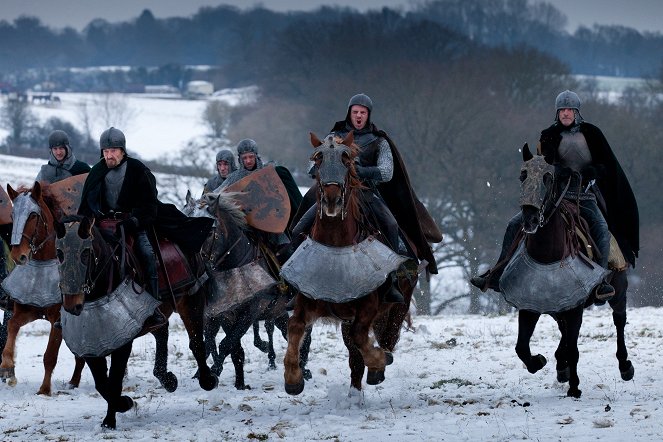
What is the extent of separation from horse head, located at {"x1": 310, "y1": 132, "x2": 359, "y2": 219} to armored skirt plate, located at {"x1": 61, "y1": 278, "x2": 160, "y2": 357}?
6.35ft

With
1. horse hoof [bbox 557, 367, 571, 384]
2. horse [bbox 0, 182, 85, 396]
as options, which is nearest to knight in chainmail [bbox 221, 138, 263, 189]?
horse [bbox 0, 182, 85, 396]

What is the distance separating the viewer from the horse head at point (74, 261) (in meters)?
9.54

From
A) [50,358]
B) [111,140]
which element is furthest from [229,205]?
[50,358]

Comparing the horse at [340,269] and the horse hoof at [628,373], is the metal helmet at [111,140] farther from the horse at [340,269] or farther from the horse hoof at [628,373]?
the horse hoof at [628,373]

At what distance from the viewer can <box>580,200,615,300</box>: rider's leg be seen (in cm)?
1172

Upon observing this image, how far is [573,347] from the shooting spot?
11.4 meters

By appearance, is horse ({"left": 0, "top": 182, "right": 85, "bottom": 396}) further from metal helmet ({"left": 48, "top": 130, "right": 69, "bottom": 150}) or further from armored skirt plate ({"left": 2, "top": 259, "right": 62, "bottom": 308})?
metal helmet ({"left": 48, "top": 130, "right": 69, "bottom": 150})

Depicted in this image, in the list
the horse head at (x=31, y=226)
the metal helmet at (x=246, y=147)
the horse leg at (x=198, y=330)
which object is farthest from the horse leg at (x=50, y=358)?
the metal helmet at (x=246, y=147)

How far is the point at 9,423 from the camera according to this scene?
35.9 feet

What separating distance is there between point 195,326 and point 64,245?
2629 mm

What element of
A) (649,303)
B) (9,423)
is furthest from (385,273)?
(649,303)

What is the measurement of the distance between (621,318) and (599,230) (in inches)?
54.0

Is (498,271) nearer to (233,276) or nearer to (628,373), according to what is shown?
(628,373)

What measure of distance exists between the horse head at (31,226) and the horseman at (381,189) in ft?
9.05
